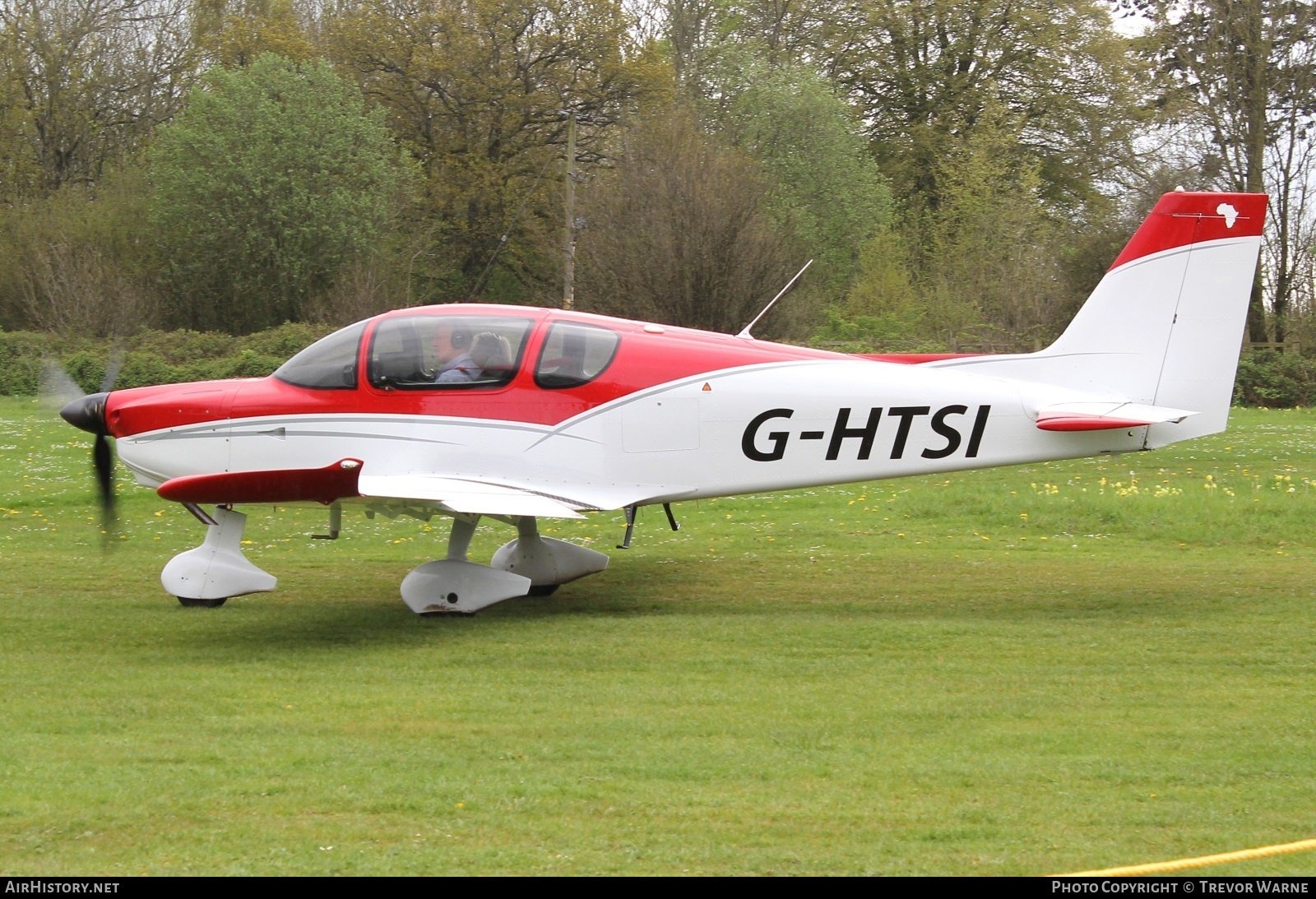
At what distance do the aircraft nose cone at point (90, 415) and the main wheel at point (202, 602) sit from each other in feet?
4.84

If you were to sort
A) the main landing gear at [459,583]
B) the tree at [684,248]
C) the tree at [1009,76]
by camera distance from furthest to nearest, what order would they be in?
the tree at [1009,76]
the tree at [684,248]
the main landing gear at [459,583]

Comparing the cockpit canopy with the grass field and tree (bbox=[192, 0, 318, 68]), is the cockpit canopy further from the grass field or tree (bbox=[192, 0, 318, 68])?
tree (bbox=[192, 0, 318, 68])

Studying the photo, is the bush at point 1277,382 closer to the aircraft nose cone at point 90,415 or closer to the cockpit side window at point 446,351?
the cockpit side window at point 446,351

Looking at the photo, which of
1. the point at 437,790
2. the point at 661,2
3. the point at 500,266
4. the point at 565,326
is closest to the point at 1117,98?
the point at 661,2

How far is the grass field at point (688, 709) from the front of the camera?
16.6 ft

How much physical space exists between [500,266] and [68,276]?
47.2 ft

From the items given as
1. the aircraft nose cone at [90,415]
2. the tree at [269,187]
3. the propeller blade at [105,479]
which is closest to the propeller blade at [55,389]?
the aircraft nose cone at [90,415]

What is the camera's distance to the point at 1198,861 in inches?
186

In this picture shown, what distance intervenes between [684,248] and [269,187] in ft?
53.1

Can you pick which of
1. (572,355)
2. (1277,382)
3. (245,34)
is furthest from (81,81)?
(572,355)

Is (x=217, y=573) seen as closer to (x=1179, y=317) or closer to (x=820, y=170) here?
(x=1179, y=317)

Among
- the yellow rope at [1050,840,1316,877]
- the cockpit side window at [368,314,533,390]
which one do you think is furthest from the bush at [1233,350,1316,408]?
the yellow rope at [1050,840,1316,877]

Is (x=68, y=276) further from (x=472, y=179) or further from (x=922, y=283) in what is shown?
(x=922, y=283)

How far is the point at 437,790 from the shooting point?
5668 mm
